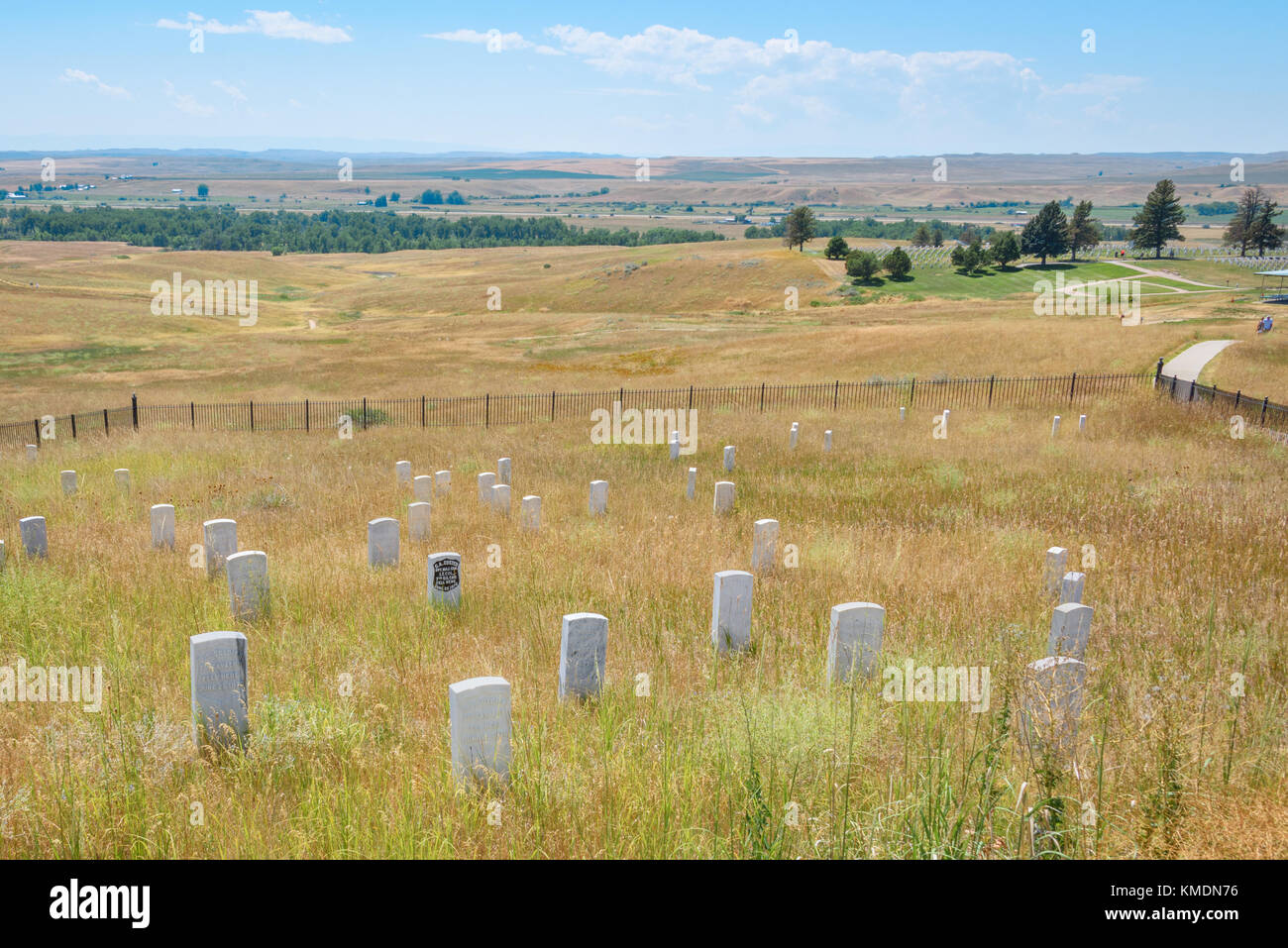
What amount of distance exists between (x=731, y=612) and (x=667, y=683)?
0.92 m

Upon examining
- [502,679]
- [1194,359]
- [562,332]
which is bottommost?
[502,679]

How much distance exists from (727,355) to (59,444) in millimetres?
33646

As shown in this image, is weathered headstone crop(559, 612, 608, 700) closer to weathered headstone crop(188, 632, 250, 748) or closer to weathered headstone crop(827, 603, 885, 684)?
weathered headstone crop(827, 603, 885, 684)

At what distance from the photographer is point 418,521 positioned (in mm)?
10719

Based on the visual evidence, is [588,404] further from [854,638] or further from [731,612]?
[854,638]

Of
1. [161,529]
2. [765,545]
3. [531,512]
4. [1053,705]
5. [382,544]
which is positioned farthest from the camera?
[531,512]

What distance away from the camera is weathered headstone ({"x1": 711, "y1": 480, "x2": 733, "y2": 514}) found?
12.3m

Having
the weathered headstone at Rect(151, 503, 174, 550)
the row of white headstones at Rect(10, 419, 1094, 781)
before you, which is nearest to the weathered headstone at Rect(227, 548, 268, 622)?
the row of white headstones at Rect(10, 419, 1094, 781)

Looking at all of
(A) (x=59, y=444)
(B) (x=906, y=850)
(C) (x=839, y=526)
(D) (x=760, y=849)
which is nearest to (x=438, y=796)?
(D) (x=760, y=849)

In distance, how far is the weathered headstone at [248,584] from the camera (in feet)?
23.6

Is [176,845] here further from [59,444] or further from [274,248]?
[274,248]

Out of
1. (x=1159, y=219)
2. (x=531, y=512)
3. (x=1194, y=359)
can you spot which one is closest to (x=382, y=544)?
(x=531, y=512)

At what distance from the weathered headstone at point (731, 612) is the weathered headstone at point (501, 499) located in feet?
20.2
